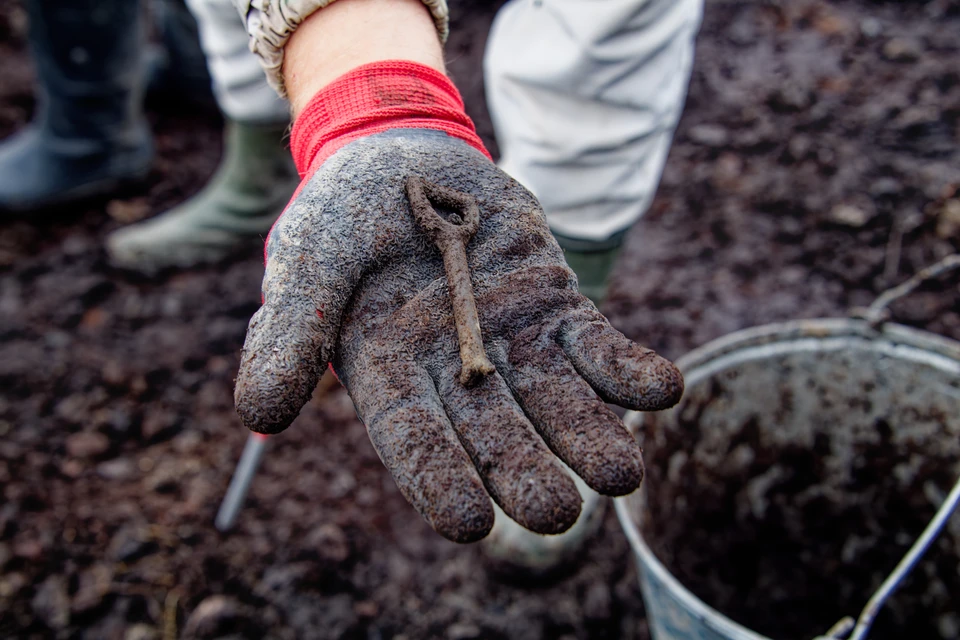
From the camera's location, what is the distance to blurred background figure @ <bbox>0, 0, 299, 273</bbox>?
7.58 feet

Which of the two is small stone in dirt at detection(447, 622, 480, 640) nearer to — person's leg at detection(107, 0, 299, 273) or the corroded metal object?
the corroded metal object

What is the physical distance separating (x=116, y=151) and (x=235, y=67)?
1.16m

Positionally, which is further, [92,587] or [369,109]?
[92,587]

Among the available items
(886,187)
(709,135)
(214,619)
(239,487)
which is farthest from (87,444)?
(886,187)

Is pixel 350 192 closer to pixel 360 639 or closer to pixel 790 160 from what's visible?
pixel 360 639

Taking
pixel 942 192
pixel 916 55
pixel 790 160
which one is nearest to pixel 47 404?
pixel 790 160

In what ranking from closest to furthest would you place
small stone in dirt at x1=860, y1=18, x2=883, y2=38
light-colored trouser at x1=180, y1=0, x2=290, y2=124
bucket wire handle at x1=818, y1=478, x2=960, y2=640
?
bucket wire handle at x1=818, y1=478, x2=960, y2=640 → light-colored trouser at x1=180, y1=0, x2=290, y2=124 → small stone in dirt at x1=860, y1=18, x2=883, y2=38

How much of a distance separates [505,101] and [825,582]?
1.45m

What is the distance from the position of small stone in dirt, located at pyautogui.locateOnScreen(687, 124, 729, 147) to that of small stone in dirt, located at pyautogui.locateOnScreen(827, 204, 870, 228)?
0.54 m

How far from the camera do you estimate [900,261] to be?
87.4 inches

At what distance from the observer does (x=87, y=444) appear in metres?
1.89

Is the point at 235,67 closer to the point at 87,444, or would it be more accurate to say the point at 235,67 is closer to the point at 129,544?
the point at 87,444

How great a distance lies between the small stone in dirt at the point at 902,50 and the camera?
2.89 meters

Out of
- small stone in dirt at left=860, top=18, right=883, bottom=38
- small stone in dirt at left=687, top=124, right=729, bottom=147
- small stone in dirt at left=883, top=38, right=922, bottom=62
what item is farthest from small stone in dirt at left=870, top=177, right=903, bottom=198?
small stone in dirt at left=860, top=18, right=883, bottom=38
